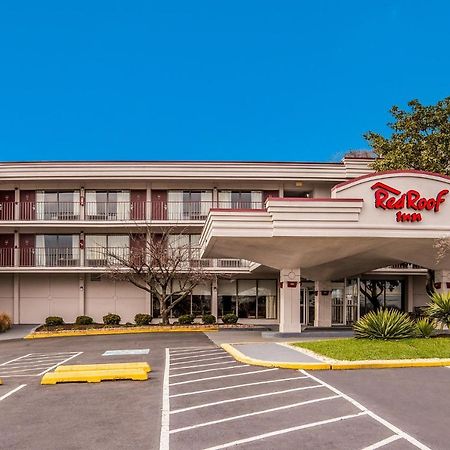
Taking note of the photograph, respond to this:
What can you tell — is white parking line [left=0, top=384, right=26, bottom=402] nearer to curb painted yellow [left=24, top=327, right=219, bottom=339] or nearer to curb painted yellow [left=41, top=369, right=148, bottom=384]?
curb painted yellow [left=41, top=369, right=148, bottom=384]

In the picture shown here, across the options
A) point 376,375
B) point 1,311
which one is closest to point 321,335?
point 376,375

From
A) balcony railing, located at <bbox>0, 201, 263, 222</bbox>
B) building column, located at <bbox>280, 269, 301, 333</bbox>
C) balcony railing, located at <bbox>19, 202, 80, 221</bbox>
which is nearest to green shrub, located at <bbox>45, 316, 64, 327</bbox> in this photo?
balcony railing, located at <bbox>0, 201, 263, 222</bbox>

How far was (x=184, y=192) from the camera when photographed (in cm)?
3631

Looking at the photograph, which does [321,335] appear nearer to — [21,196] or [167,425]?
[167,425]

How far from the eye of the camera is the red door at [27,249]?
35.4 m

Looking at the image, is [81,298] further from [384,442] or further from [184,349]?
[384,442]

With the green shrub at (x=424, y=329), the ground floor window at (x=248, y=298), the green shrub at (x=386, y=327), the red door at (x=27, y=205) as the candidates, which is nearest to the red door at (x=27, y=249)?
the red door at (x=27, y=205)

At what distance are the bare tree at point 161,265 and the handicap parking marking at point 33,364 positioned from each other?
10397mm

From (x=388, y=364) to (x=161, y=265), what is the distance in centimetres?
1781

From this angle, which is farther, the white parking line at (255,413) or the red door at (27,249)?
the red door at (27,249)

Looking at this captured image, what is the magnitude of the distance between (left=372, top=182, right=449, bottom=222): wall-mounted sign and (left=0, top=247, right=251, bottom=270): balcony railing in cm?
1566

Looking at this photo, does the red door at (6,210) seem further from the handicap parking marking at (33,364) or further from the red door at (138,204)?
the handicap parking marking at (33,364)

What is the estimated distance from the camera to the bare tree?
3022cm

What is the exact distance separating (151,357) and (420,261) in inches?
510
